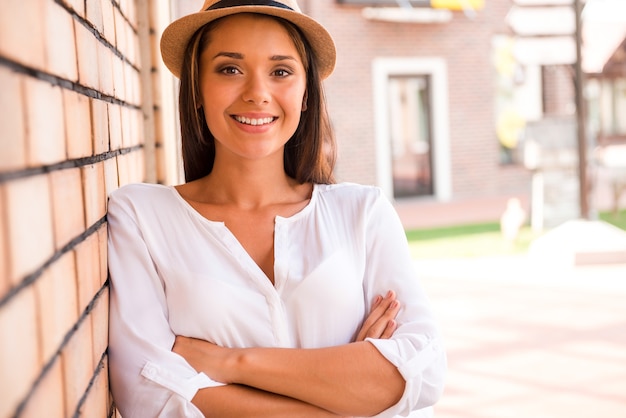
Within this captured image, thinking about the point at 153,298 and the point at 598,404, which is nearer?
the point at 153,298

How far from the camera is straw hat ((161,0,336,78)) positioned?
1906 mm

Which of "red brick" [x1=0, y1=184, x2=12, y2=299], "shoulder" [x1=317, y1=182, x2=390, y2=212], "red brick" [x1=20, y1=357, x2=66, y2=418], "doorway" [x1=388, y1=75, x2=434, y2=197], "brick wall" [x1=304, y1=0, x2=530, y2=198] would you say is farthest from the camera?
"doorway" [x1=388, y1=75, x2=434, y2=197]

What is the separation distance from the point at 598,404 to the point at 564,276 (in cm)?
349

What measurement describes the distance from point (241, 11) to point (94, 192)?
24.9 inches

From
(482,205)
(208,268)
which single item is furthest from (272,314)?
(482,205)

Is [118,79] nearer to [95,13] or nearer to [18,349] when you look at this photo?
[95,13]

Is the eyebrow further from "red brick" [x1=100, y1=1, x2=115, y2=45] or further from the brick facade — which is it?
the brick facade

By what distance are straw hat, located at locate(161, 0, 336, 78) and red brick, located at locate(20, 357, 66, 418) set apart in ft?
3.52

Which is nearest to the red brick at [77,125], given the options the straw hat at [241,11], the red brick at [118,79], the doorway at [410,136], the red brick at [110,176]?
the red brick at [110,176]

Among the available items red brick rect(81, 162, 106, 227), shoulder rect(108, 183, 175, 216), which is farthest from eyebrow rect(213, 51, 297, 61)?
red brick rect(81, 162, 106, 227)

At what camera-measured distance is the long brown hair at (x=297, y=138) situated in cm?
215

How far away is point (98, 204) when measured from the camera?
160 cm

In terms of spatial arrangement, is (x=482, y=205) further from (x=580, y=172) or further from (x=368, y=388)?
(x=368, y=388)

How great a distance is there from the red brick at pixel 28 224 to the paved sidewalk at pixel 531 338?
3.28 meters
